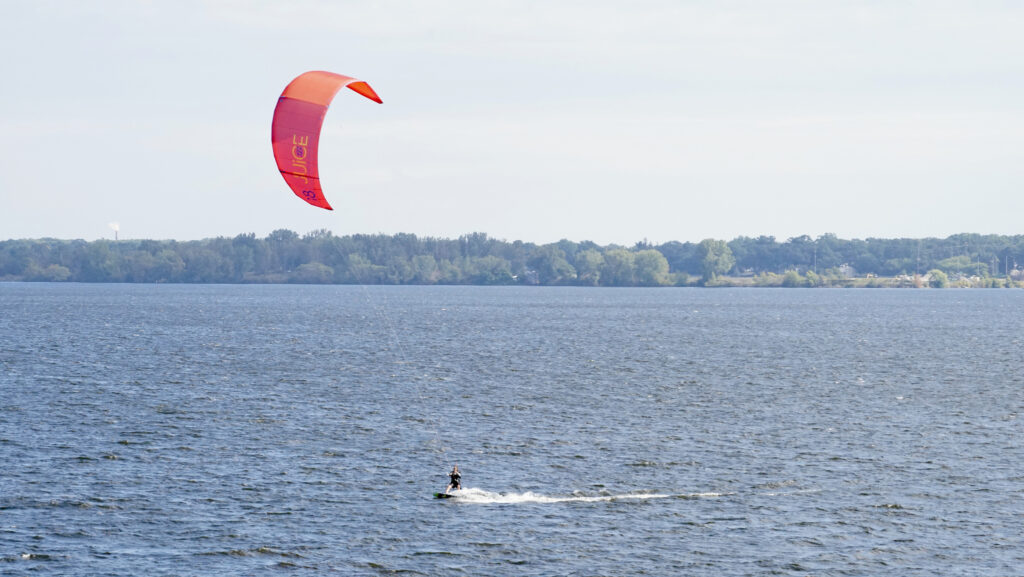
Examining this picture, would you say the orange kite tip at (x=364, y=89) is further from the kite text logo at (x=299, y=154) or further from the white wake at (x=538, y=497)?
the white wake at (x=538, y=497)

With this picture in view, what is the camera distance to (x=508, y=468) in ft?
172

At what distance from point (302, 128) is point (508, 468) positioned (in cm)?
1847

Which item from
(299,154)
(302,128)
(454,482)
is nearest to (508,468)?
(454,482)

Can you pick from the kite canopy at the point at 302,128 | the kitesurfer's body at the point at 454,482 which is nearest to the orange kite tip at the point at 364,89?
the kite canopy at the point at 302,128

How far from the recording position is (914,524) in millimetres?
43500

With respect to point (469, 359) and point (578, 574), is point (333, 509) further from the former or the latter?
point (469, 359)

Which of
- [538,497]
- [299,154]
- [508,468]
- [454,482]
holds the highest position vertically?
[299,154]

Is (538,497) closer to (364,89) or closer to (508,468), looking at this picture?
(508,468)

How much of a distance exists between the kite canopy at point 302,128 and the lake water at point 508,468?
1297 cm

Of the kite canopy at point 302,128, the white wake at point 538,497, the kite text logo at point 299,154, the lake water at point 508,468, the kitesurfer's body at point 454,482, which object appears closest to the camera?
the lake water at point 508,468

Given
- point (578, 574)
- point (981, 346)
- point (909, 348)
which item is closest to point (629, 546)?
point (578, 574)

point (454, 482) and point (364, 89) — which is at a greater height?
point (364, 89)

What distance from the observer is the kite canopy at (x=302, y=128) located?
4512 cm

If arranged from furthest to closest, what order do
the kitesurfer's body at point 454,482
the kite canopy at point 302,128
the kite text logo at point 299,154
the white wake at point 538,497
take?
the white wake at point 538,497
the kitesurfer's body at point 454,482
the kite text logo at point 299,154
the kite canopy at point 302,128
